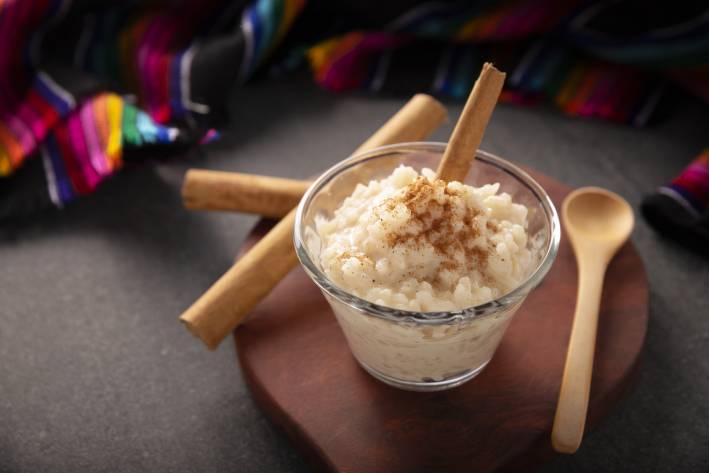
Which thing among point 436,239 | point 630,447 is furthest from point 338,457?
point 630,447

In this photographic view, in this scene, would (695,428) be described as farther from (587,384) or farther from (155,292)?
(155,292)

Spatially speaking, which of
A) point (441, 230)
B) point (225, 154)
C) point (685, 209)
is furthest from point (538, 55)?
point (441, 230)

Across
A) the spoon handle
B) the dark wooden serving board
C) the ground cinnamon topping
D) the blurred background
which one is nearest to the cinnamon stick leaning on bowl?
the dark wooden serving board

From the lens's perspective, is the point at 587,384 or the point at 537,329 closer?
the point at 587,384

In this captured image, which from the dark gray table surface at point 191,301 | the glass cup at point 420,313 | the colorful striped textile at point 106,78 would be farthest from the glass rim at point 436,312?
the colorful striped textile at point 106,78

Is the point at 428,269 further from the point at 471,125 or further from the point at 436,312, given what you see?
the point at 471,125
